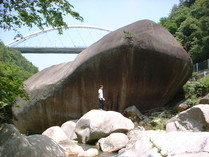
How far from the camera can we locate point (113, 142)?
29.1 feet

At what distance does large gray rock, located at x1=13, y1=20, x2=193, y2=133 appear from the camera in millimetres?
12437

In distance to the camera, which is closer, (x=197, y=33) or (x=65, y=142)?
(x=65, y=142)

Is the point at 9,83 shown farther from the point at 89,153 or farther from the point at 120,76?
the point at 120,76

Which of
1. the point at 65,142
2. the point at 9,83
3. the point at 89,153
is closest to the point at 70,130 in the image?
the point at 65,142

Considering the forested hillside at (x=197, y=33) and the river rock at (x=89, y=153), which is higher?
the forested hillside at (x=197, y=33)

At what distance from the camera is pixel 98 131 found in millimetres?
9812

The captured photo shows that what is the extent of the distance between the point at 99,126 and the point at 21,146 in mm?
4631

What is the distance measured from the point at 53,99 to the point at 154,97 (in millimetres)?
5297

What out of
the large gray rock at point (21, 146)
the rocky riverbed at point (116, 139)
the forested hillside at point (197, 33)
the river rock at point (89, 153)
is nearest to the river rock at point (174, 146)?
the rocky riverbed at point (116, 139)

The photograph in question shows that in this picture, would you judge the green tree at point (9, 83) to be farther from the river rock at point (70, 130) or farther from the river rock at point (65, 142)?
the river rock at point (70, 130)

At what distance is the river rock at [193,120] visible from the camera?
309 inches

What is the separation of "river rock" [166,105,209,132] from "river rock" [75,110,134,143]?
1.90 m

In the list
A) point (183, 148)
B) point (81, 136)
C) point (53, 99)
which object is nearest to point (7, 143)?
point (183, 148)

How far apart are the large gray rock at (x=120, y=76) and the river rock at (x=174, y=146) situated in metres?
9.55
